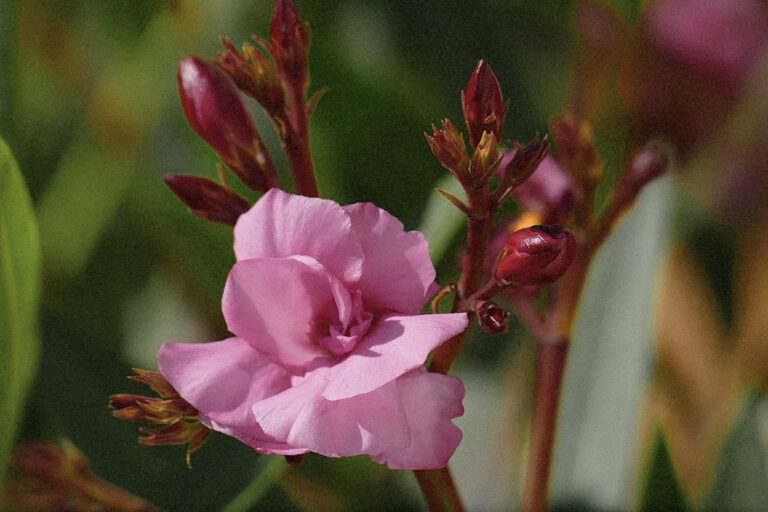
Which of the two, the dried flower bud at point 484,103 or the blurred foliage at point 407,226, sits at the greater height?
the dried flower bud at point 484,103

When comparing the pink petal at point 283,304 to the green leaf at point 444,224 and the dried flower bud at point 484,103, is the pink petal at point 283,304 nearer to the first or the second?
the dried flower bud at point 484,103

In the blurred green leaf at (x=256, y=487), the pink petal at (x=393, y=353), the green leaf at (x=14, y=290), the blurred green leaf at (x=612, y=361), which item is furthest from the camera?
the blurred green leaf at (x=612, y=361)

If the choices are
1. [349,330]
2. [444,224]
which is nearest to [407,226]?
[444,224]

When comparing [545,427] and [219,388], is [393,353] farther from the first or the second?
[545,427]

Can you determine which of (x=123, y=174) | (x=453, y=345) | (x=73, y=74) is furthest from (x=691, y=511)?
(x=73, y=74)

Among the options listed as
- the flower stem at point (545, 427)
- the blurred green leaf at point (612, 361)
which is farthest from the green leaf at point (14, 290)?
the blurred green leaf at point (612, 361)

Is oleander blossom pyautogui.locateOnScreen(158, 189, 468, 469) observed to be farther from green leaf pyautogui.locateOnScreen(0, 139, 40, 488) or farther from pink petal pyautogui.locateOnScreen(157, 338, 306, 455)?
green leaf pyautogui.locateOnScreen(0, 139, 40, 488)

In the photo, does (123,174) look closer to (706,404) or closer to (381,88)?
(381,88)
